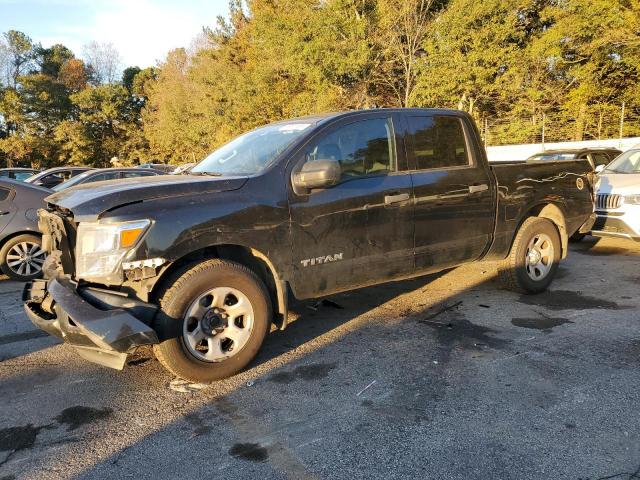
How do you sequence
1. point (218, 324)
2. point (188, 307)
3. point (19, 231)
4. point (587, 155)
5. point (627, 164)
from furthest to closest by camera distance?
point (587, 155) < point (627, 164) < point (19, 231) < point (218, 324) < point (188, 307)

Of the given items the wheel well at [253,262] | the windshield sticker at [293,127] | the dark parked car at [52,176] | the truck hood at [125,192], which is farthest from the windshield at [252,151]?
the dark parked car at [52,176]

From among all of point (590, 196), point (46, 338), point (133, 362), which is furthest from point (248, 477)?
point (590, 196)

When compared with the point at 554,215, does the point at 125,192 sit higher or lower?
higher

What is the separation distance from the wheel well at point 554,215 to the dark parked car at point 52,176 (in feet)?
36.3

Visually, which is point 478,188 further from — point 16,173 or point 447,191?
point 16,173

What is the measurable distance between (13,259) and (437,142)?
20.0 ft

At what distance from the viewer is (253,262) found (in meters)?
3.96

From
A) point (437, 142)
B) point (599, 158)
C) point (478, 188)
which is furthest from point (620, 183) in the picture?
point (599, 158)

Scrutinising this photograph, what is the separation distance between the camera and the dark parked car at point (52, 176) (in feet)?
41.5

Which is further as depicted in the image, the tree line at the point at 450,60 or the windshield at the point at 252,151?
the tree line at the point at 450,60

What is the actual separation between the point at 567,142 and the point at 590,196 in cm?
1605

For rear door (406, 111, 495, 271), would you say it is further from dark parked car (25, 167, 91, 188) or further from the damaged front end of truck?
dark parked car (25, 167, 91, 188)

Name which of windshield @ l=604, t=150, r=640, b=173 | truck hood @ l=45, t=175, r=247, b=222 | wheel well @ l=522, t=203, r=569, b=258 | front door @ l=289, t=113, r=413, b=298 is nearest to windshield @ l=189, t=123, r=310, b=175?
front door @ l=289, t=113, r=413, b=298

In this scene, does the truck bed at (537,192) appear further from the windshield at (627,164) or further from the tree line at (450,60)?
the tree line at (450,60)
